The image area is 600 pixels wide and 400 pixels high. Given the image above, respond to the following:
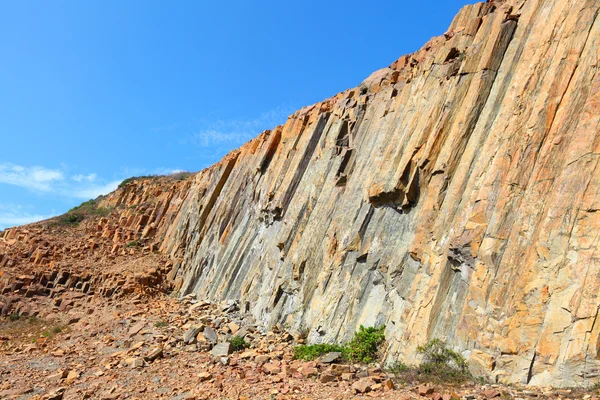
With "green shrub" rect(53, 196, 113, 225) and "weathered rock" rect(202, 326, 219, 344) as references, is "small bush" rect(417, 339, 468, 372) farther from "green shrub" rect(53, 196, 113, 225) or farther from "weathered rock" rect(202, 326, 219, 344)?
"green shrub" rect(53, 196, 113, 225)

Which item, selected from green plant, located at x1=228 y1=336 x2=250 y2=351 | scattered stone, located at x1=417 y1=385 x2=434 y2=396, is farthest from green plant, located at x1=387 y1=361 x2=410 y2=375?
green plant, located at x1=228 y1=336 x2=250 y2=351

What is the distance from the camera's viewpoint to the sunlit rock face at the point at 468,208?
Answer: 8.91 meters

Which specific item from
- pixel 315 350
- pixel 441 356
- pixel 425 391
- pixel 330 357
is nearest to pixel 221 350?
pixel 315 350

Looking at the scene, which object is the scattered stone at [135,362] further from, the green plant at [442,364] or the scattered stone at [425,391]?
the scattered stone at [425,391]

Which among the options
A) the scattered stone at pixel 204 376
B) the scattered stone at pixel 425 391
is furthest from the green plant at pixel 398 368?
the scattered stone at pixel 204 376

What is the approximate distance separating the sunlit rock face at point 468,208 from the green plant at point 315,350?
91 centimetres

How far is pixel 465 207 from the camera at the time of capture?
11.5 metres

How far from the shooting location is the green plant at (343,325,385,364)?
490 inches

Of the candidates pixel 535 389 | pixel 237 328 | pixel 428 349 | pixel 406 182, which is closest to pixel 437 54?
pixel 406 182

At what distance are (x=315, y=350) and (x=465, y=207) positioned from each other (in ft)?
20.5

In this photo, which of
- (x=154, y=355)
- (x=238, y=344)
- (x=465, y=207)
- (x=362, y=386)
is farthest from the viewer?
(x=238, y=344)

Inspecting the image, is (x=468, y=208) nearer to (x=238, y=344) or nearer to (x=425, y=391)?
(x=425, y=391)

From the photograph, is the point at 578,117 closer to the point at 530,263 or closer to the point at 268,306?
the point at 530,263

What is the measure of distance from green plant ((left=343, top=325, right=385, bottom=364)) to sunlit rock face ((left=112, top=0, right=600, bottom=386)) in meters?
0.37
